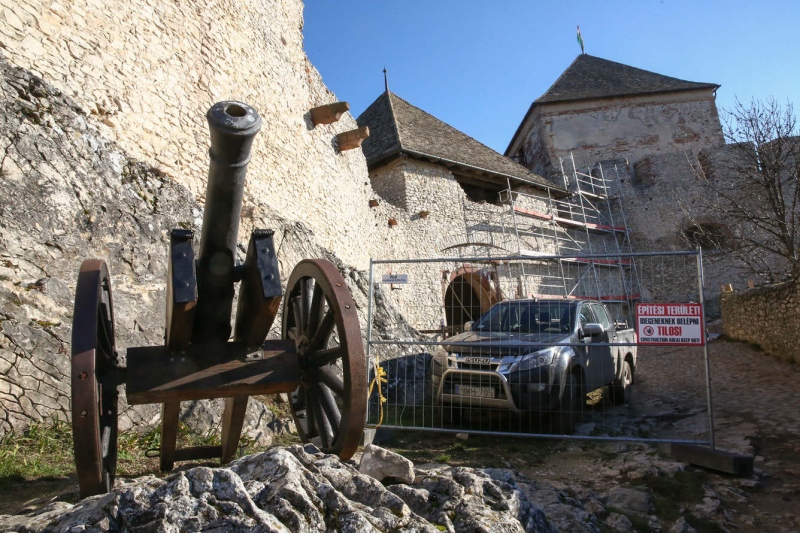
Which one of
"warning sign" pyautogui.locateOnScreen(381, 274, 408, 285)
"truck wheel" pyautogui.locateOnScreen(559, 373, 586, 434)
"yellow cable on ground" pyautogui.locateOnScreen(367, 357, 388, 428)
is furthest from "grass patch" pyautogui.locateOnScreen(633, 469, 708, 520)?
"warning sign" pyautogui.locateOnScreen(381, 274, 408, 285)

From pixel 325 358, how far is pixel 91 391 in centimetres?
122

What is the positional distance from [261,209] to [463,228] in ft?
25.4

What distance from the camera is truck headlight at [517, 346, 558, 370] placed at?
501 centimetres

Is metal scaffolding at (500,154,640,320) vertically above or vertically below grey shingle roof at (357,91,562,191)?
below

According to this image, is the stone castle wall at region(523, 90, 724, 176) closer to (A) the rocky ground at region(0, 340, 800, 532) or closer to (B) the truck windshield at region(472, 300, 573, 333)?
(A) the rocky ground at region(0, 340, 800, 532)

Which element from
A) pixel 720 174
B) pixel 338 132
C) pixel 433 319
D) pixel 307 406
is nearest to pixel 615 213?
pixel 720 174

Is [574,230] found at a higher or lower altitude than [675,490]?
higher

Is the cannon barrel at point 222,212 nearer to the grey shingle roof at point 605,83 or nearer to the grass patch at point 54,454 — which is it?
the grass patch at point 54,454

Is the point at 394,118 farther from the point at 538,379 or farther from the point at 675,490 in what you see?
the point at 675,490

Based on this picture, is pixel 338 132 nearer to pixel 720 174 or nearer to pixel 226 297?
pixel 226 297

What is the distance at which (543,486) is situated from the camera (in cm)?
332

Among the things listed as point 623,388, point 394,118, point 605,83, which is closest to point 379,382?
point 623,388

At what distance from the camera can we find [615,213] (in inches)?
850

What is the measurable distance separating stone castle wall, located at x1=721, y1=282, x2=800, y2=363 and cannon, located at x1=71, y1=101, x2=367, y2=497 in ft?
29.4
